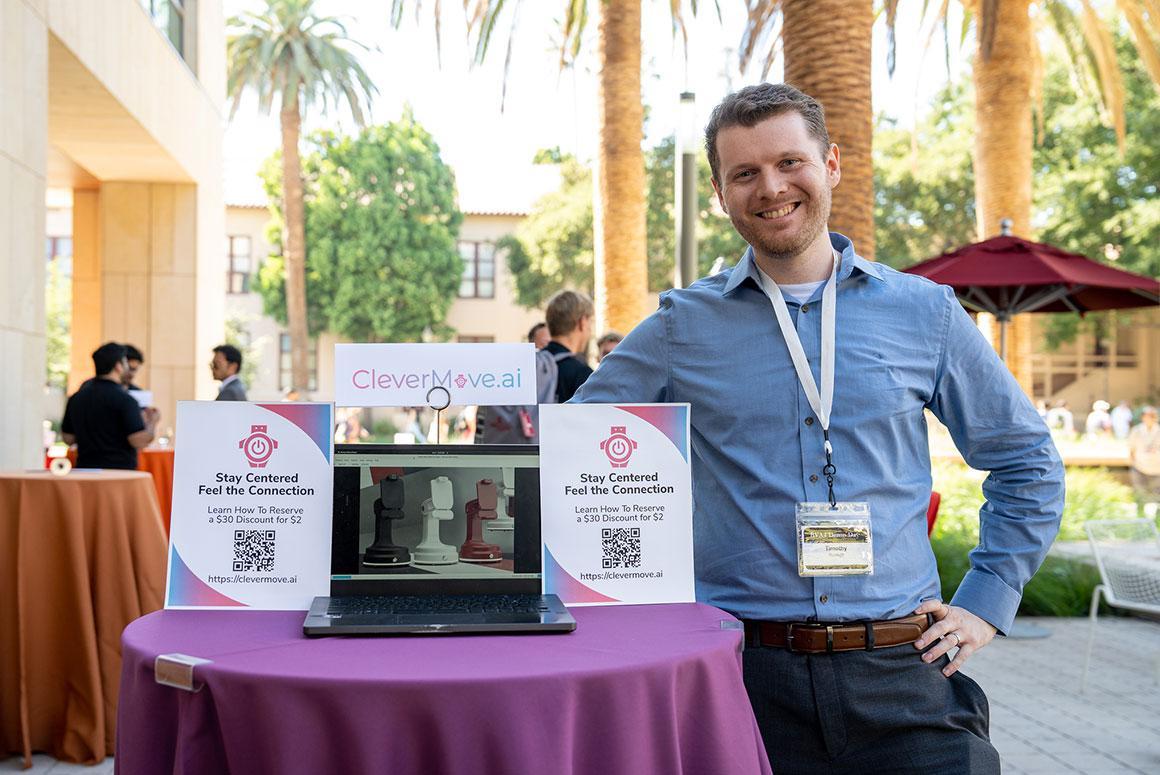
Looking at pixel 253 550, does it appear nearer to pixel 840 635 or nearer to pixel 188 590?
pixel 188 590

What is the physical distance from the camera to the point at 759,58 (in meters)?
16.5

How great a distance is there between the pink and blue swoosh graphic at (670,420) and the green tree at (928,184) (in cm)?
3484

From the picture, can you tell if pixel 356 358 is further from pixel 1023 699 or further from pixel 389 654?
pixel 1023 699

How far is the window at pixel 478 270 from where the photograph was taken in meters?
47.6

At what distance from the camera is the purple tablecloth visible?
1.72m

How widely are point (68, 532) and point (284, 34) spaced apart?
102 feet

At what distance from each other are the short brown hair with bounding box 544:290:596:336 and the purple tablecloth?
531 centimetres

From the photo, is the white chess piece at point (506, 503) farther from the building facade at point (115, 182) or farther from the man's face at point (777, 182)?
the building facade at point (115, 182)

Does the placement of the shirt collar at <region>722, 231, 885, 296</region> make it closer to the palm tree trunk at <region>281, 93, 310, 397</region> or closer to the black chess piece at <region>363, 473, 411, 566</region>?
the black chess piece at <region>363, 473, 411, 566</region>

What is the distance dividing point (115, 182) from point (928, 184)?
26.7 metres

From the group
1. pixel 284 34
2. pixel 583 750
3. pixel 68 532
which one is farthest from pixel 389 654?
pixel 284 34

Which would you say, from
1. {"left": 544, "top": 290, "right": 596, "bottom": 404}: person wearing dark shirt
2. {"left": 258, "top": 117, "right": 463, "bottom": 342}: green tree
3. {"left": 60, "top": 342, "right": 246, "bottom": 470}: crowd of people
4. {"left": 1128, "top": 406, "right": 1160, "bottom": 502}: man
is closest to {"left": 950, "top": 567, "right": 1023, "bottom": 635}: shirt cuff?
{"left": 544, "top": 290, "right": 596, "bottom": 404}: person wearing dark shirt

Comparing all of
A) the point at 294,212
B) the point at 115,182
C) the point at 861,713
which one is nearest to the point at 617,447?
the point at 861,713

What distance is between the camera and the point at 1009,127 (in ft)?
46.8
